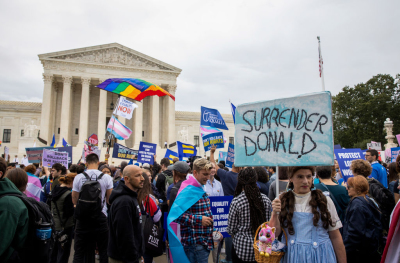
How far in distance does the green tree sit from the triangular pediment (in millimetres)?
26288

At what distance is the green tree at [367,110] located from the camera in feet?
134

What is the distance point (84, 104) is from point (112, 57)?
24.6 feet

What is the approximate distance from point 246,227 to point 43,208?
88.0 inches

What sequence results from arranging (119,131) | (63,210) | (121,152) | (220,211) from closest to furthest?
(220,211), (63,210), (121,152), (119,131)

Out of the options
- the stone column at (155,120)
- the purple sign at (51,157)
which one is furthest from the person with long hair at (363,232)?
the stone column at (155,120)

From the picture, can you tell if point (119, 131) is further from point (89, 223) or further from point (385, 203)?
point (385, 203)

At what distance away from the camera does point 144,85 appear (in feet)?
41.3

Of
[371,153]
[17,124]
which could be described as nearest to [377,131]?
[371,153]

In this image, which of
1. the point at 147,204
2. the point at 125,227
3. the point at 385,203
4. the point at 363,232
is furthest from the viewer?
the point at 147,204

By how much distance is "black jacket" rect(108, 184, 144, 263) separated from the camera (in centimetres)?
334

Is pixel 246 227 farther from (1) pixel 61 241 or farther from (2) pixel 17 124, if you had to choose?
(2) pixel 17 124

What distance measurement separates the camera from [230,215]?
3520 millimetres

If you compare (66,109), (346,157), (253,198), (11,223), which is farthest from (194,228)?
(66,109)

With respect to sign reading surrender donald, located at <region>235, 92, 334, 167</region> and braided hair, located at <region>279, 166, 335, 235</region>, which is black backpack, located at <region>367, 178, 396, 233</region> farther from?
sign reading surrender donald, located at <region>235, 92, 334, 167</region>
